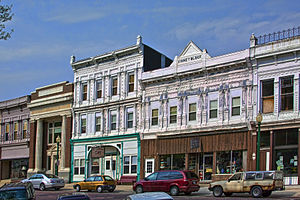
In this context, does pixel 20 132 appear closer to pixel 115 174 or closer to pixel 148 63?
pixel 115 174

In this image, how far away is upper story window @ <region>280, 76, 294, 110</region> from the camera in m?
32.8

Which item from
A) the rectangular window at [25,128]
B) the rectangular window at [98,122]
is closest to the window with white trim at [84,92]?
the rectangular window at [98,122]

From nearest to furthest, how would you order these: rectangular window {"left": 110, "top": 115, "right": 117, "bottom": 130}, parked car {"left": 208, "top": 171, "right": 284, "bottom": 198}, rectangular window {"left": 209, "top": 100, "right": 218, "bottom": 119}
Answer: 1. parked car {"left": 208, "top": 171, "right": 284, "bottom": 198}
2. rectangular window {"left": 209, "top": 100, "right": 218, "bottom": 119}
3. rectangular window {"left": 110, "top": 115, "right": 117, "bottom": 130}

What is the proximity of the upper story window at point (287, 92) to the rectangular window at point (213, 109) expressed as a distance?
18.8 ft

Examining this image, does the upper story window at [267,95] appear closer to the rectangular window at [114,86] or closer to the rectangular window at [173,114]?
the rectangular window at [173,114]

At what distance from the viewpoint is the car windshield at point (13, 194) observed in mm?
18312

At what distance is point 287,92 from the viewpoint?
108 feet

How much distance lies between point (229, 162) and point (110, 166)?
13569 millimetres

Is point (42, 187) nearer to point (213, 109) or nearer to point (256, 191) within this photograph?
point (213, 109)

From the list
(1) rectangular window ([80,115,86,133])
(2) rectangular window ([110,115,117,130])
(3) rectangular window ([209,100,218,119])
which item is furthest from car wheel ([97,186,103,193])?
(1) rectangular window ([80,115,86,133])

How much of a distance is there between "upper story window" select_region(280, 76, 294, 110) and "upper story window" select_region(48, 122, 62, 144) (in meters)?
27.1

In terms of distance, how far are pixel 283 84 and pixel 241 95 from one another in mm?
3455

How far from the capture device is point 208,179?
3669cm

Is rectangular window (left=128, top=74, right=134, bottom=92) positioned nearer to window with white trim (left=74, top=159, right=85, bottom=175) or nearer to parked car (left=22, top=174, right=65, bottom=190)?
window with white trim (left=74, top=159, right=85, bottom=175)
